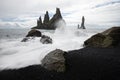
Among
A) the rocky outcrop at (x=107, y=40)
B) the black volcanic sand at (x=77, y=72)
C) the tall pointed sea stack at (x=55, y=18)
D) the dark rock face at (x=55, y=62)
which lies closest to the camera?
the black volcanic sand at (x=77, y=72)

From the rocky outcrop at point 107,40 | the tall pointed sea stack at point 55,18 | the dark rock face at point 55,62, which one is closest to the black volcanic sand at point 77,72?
the dark rock face at point 55,62

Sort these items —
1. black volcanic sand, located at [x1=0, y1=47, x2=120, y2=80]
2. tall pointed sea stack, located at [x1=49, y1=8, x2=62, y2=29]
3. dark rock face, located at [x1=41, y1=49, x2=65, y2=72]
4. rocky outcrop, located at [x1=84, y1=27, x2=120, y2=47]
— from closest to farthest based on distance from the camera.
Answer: black volcanic sand, located at [x1=0, y1=47, x2=120, y2=80], dark rock face, located at [x1=41, y1=49, x2=65, y2=72], rocky outcrop, located at [x1=84, y1=27, x2=120, y2=47], tall pointed sea stack, located at [x1=49, y1=8, x2=62, y2=29]

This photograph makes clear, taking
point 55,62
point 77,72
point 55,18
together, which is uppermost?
point 55,18

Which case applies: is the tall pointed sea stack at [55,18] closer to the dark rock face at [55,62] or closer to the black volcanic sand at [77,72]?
the dark rock face at [55,62]

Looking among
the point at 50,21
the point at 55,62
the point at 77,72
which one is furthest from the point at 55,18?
the point at 77,72

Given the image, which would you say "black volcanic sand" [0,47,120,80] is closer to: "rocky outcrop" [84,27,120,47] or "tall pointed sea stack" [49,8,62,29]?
"rocky outcrop" [84,27,120,47]

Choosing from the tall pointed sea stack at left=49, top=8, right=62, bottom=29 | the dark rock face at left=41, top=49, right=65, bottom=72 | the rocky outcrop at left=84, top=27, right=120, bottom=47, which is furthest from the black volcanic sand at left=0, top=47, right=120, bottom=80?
the tall pointed sea stack at left=49, top=8, right=62, bottom=29

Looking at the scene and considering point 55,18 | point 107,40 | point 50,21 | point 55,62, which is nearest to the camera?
point 55,62

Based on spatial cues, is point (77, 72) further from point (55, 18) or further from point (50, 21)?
point (50, 21)

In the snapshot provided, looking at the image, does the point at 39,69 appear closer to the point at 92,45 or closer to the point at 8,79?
the point at 8,79

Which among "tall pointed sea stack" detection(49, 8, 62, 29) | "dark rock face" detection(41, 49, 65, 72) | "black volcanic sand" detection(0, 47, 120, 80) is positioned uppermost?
"tall pointed sea stack" detection(49, 8, 62, 29)

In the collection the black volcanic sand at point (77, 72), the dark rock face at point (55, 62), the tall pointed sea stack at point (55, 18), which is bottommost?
the black volcanic sand at point (77, 72)

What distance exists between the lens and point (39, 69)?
8477 millimetres

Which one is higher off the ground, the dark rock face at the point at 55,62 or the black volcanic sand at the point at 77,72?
the dark rock face at the point at 55,62
